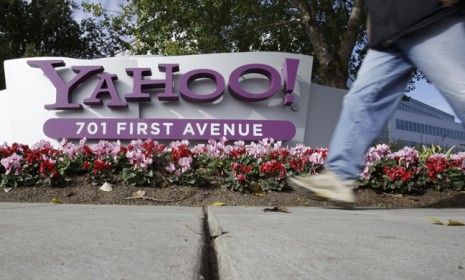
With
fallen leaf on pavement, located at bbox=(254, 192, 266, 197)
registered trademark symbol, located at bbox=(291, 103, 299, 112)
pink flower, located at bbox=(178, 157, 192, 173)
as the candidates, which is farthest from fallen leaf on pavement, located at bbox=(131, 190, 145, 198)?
registered trademark symbol, located at bbox=(291, 103, 299, 112)

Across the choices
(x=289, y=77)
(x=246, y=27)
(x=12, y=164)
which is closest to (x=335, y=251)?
(x=12, y=164)

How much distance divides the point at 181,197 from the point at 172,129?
5833 mm

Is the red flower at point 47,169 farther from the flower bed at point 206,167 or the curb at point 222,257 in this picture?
the curb at point 222,257

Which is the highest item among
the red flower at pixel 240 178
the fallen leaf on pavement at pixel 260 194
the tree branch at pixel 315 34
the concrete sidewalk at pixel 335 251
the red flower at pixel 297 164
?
the tree branch at pixel 315 34

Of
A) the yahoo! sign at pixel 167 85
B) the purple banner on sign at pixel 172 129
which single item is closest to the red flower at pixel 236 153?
the purple banner on sign at pixel 172 129

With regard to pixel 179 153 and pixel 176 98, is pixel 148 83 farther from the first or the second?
pixel 179 153

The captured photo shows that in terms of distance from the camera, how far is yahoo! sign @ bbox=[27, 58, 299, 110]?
39.3ft

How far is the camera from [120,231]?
Result: 114 inches

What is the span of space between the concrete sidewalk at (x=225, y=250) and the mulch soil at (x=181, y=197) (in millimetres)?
2725

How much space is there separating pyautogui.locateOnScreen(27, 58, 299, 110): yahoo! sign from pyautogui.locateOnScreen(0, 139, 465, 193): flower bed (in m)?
4.57

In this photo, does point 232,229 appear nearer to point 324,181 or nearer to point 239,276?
point 324,181

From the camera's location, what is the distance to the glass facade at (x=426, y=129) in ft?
287

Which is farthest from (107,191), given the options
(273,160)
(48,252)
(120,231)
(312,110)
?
(312,110)

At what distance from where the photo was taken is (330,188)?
3074 millimetres
